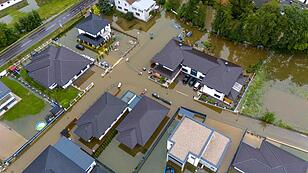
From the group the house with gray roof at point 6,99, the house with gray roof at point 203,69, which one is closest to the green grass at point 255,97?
the house with gray roof at point 203,69

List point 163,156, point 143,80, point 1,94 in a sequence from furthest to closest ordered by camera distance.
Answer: point 143,80
point 1,94
point 163,156

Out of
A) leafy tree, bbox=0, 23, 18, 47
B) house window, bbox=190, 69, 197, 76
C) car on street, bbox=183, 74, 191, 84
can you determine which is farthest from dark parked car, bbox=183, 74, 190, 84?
leafy tree, bbox=0, 23, 18, 47

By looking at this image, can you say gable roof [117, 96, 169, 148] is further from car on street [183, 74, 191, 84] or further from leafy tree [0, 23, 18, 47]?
leafy tree [0, 23, 18, 47]

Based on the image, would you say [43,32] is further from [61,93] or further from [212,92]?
[212,92]

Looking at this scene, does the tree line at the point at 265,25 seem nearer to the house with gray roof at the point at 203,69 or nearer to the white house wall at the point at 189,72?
the house with gray roof at the point at 203,69

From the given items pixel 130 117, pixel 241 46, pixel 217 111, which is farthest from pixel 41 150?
pixel 241 46

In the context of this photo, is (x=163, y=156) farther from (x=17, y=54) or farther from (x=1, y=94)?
(x=17, y=54)
